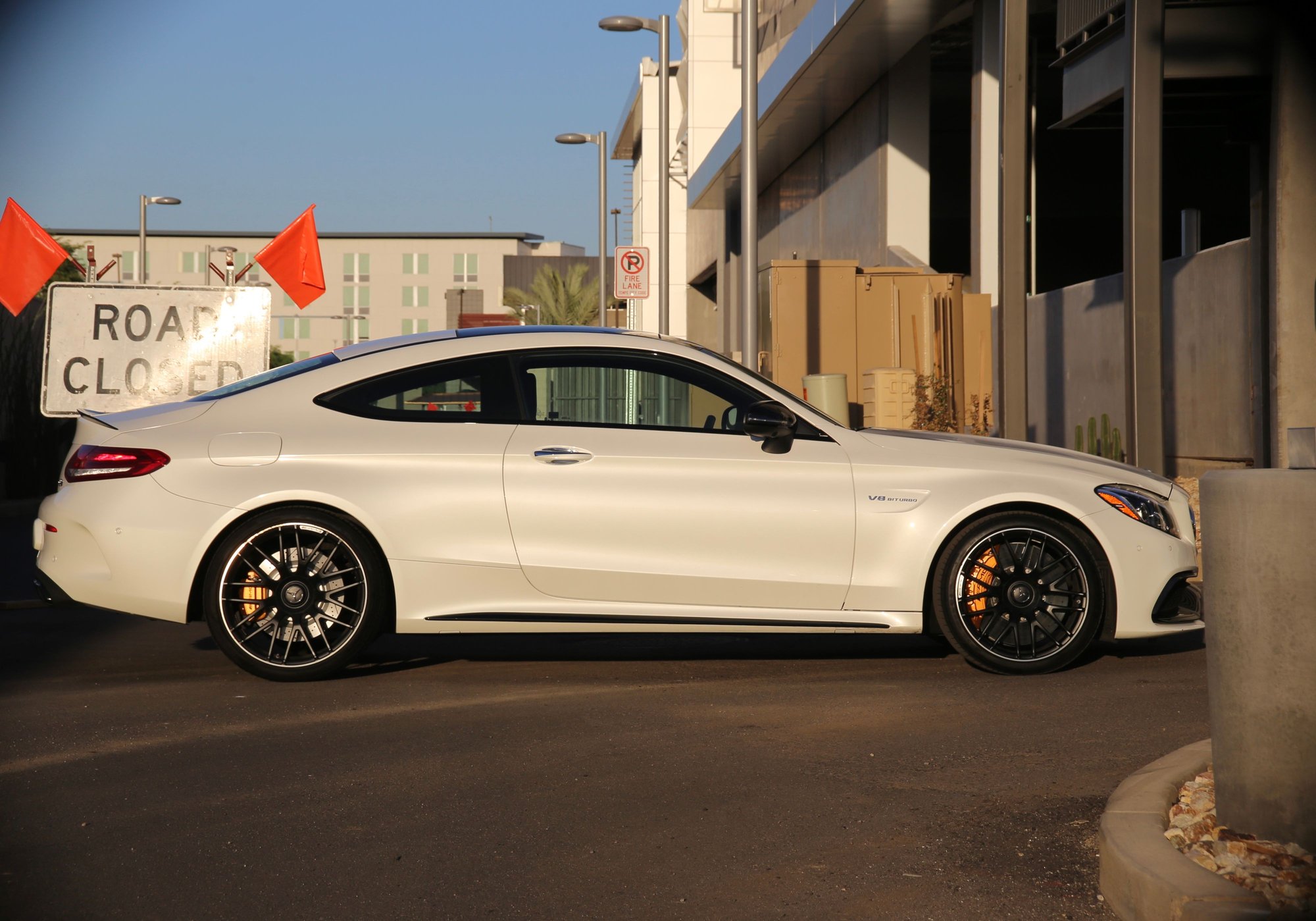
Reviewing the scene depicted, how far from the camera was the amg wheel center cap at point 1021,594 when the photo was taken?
6676mm

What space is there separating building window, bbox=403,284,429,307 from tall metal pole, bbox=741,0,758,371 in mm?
91344

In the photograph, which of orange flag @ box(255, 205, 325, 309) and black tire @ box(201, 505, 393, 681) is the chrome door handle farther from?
orange flag @ box(255, 205, 325, 309)

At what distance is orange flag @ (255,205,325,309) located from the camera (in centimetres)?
1378

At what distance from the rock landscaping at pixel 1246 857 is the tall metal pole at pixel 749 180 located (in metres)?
11.7

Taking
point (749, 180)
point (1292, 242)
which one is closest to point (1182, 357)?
point (1292, 242)

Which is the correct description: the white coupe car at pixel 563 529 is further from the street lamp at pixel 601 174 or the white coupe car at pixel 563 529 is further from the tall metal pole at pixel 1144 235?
the street lamp at pixel 601 174

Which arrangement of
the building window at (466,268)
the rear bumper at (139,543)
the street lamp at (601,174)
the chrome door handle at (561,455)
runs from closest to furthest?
the rear bumper at (139,543), the chrome door handle at (561,455), the street lamp at (601,174), the building window at (466,268)

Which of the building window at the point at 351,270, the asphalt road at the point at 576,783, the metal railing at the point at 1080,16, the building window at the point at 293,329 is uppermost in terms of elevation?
the building window at the point at 351,270

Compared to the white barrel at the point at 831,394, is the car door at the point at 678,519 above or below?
below

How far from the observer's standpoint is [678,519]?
6.56 metres

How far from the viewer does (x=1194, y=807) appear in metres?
3.97

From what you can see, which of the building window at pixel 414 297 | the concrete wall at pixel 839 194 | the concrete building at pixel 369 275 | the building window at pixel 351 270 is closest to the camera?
the concrete wall at pixel 839 194

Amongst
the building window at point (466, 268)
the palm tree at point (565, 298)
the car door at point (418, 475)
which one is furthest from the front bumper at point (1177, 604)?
the building window at point (466, 268)

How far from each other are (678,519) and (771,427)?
58 centimetres
